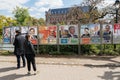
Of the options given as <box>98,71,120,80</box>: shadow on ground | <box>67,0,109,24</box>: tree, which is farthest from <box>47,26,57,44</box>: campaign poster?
<box>67,0,109,24</box>: tree

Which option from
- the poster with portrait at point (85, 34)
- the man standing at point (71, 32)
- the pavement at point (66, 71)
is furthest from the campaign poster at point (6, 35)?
the poster with portrait at point (85, 34)

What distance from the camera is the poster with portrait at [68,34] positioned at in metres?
15.3

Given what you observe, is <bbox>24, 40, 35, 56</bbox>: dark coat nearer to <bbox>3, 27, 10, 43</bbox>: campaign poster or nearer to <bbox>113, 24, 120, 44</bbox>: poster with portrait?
<bbox>113, 24, 120, 44</bbox>: poster with portrait

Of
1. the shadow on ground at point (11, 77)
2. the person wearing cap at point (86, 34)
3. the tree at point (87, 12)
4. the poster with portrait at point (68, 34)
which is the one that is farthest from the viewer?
the tree at point (87, 12)

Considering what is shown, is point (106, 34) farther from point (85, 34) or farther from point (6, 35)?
point (6, 35)

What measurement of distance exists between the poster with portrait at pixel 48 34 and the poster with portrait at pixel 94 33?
7.58ft

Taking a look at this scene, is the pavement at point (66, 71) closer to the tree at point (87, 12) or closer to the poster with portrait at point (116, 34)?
the poster with portrait at point (116, 34)

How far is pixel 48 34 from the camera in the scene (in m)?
15.8

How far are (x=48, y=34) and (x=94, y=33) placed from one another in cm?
296

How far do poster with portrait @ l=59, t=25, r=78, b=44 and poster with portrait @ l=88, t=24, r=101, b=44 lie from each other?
37.1 inches

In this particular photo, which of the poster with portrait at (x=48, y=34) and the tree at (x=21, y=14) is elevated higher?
the tree at (x=21, y=14)

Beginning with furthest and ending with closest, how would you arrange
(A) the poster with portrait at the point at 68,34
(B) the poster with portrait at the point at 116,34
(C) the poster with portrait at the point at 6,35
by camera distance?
1. (C) the poster with portrait at the point at 6,35
2. (A) the poster with portrait at the point at 68,34
3. (B) the poster with portrait at the point at 116,34

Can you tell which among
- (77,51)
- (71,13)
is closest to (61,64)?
(77,51)

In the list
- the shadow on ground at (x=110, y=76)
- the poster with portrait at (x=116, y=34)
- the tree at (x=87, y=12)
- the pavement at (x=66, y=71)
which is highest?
the tree at (x=87, y=12)
